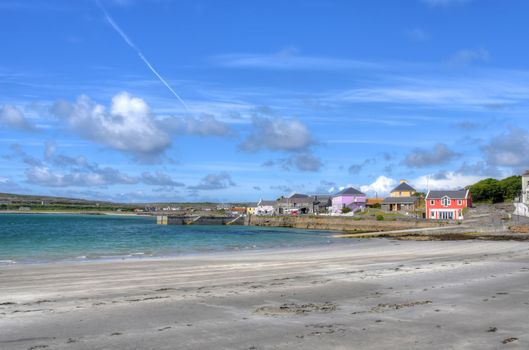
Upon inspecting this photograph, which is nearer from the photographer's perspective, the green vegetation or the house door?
the house door

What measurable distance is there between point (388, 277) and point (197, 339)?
1123 cm

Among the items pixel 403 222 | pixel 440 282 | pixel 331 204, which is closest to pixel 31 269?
pixel 440 282

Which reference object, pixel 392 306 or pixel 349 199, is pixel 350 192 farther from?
pixel 392 306

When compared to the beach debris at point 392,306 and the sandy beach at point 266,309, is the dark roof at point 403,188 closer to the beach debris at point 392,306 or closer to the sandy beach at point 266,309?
the sandy beach at point 266,309

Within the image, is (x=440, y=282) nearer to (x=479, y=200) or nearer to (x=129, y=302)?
(x=129, y=302)

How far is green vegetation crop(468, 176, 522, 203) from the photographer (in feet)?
354

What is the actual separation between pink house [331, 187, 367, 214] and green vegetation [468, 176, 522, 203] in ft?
95.4

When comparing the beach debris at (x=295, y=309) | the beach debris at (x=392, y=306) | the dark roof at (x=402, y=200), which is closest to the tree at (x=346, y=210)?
the dark roof at (x=402, y=200)

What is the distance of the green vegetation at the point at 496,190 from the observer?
10775 centimetres

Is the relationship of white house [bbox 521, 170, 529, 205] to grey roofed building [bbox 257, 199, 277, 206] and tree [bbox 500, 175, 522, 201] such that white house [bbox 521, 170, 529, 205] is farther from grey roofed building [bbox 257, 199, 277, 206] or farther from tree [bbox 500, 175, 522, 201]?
grey roofed building [bbox 257, 199, 277, 206]

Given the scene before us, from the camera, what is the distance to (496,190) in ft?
364

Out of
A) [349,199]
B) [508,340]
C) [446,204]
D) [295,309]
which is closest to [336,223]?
[446,204]

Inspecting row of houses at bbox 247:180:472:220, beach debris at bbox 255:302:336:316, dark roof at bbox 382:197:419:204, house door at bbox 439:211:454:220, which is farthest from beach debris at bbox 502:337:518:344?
dark roof at bbox 382:197:419:204

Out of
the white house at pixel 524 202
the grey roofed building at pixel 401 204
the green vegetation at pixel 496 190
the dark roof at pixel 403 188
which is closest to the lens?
the white house at pixel 524 202
